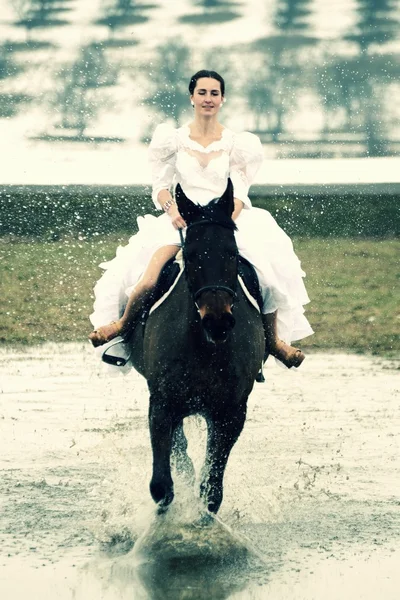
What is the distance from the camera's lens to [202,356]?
714 centimetres

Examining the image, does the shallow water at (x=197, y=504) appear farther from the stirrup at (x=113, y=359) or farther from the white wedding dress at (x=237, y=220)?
the white wedding dress at (x=237, y=220)

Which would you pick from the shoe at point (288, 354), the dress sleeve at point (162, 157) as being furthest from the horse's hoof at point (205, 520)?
the dress sleeve at point (162, 157)

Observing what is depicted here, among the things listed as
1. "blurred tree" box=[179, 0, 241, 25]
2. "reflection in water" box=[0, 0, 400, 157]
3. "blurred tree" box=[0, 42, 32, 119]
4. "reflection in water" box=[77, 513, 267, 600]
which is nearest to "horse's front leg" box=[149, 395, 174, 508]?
"reflection in water" box=[77, 513, 267, 600]

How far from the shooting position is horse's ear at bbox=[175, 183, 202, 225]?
691 centimetres

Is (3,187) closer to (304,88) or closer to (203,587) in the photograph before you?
(304,88)

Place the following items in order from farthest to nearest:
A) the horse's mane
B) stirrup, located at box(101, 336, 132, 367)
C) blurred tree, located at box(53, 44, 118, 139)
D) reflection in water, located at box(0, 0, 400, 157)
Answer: reflection in water, located at box(0, 0, 400, 157), blurred tree, located at box(53, 44, 118, 139), stirrup, located at box(101, 336, 132, 367), the horse's mane

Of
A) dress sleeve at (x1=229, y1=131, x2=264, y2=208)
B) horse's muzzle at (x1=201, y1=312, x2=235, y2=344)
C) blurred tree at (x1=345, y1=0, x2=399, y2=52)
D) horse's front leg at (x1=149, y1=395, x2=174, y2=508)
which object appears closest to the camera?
horse's muzzle at (x1=201, y1=312, x2=235, y2=344)

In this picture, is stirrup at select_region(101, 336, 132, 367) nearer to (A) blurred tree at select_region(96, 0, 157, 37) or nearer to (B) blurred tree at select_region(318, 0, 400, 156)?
(B) blurred tree at select_region(318, 0, 400, 156)

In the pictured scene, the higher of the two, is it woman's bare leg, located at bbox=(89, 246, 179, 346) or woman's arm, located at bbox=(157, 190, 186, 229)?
woman's arm, located at bbox=(157, 190, 186, 229)

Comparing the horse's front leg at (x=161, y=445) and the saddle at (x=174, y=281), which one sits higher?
the saddle at (x=174, y=281)

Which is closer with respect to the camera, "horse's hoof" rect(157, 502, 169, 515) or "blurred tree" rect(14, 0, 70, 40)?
"horse's hoof" rect(157, 502, 169, 515)

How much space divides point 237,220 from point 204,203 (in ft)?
1.32

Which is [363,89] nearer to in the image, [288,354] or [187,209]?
[288,354]

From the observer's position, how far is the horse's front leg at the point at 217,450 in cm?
744
